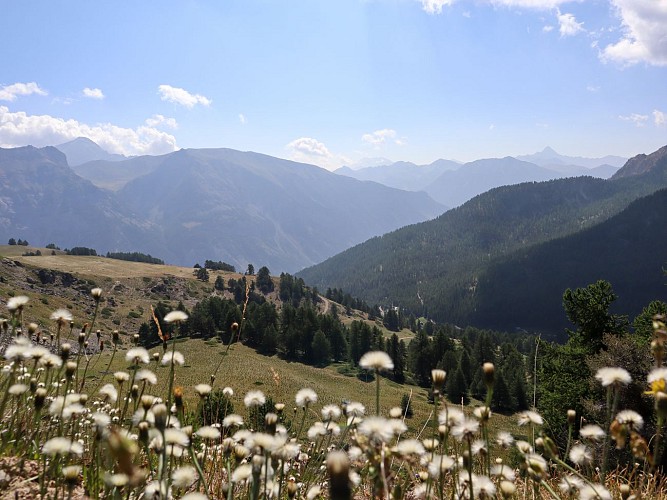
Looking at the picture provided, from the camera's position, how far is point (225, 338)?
305 ft

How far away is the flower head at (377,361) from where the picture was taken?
2365mm

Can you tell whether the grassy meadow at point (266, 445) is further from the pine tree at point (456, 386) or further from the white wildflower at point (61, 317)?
the pine tree at point (456, 386)

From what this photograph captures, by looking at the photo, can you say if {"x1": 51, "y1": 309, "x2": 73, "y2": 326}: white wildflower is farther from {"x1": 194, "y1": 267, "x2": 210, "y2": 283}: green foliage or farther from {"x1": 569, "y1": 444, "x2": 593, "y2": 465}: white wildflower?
{"x1": 194, "y1": 267, "x2": 210, "y2": 283}: green foliage

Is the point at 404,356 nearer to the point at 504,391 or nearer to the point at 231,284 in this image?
the point at 504,391

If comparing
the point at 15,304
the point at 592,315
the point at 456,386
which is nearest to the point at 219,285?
the point at 456,386

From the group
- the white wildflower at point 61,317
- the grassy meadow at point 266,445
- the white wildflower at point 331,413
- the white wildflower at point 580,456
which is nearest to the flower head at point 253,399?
the grassy meadow at point 266,445

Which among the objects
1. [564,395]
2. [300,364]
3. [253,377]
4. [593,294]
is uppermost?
[593,294]

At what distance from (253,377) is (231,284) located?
10025 centimetres

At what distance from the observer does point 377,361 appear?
98.0 inches

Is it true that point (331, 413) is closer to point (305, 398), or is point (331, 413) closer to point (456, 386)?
point (305, 398)

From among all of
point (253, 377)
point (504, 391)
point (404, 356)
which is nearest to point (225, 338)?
point (253, 377)

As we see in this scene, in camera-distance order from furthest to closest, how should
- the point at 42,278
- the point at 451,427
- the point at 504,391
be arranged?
1. the point at 42,278
2. the point at 504,391
3. the point at 451,427

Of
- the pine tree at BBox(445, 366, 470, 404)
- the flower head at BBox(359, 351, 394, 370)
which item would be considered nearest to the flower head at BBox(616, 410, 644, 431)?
the flower head at BBox(359, 351, 394, 370)

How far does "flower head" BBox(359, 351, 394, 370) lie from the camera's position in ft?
7.76
